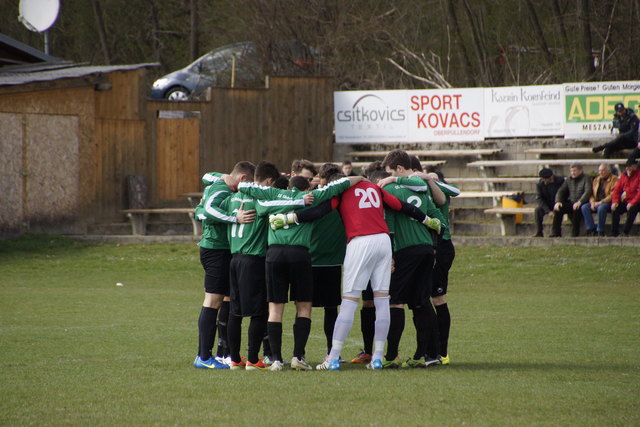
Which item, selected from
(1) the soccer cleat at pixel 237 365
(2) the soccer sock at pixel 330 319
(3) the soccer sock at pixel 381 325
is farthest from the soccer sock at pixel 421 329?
(1) the soccer cleat at pixel 237 365

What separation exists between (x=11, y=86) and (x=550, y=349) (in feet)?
52.4

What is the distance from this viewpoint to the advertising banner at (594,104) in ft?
78.0

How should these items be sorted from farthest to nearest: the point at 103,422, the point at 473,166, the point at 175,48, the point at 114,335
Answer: the point at 175,48, the point at 473,166, the point at 114,335, the point at 103,422

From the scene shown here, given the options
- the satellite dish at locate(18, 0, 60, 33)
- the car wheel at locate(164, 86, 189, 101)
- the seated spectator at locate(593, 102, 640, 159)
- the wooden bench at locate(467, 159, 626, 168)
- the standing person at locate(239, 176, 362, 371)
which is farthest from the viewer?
the car wheel at locate(164, 86, 189, 101)

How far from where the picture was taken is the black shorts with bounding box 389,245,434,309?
352 inches

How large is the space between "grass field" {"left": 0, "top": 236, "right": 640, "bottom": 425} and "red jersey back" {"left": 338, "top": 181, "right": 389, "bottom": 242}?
1.31 meters

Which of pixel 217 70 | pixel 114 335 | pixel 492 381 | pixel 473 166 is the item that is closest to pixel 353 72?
pixel 217 70

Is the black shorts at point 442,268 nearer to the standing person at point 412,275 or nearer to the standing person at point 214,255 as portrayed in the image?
the standing person at point 412,275

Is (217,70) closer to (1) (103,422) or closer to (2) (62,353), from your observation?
(2) (62,353)

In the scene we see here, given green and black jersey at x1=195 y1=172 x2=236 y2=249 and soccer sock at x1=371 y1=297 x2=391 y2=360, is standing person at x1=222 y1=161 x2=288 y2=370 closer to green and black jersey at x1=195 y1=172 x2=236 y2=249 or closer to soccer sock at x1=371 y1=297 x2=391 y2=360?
green and black jersey at x1=195 y1=172 x2=236 y2=249

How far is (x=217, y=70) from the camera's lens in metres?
31.0

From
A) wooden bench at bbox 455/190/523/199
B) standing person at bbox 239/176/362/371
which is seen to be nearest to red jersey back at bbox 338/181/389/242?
standing person at bbox 239/176/362/371

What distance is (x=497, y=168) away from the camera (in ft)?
83.1

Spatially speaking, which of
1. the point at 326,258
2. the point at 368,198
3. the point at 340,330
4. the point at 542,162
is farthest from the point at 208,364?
the point at 542,162
